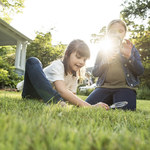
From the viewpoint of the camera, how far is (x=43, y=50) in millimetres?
16828

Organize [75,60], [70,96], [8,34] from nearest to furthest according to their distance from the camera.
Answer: [70,96] → [75,60] → [8,34]

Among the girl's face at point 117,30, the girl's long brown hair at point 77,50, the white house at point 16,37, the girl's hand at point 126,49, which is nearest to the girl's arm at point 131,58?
the girl's hand at point 126,49

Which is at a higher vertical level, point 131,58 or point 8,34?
point 8,34

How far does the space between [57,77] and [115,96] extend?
46.2 inches

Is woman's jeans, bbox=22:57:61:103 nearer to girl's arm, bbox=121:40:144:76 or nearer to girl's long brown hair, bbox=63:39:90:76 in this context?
girl's long brown hair, bbox=63:39:90:76

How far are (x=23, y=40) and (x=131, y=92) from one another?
10.8 metres

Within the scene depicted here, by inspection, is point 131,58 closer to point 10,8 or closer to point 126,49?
point 126,49

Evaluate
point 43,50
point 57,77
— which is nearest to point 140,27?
point 43,50

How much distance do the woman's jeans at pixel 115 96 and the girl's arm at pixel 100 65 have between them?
32cm

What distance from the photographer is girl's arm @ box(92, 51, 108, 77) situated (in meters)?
3.22

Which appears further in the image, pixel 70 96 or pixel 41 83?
pixel 70 96

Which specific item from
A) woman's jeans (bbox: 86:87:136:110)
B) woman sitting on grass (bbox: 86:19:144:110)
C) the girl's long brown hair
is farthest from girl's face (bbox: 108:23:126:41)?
woman's jeans (bbox: 86:87:136:110)

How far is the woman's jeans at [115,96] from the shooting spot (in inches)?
114

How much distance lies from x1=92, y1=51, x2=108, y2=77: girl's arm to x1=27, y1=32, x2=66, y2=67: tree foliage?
13.5 meters
